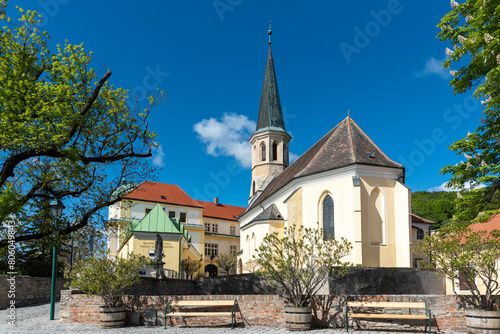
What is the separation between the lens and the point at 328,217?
2553 centimetres

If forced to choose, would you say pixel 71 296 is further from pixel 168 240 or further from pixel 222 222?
pixel 222 222

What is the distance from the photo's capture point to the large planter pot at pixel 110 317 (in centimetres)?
1179

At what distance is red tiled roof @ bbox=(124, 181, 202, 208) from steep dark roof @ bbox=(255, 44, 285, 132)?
1479 centimetres

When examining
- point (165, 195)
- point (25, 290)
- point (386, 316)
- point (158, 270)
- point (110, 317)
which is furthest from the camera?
point (165, 195)

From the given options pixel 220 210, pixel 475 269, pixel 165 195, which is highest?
pixel 165 195

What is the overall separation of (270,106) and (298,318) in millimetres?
38866

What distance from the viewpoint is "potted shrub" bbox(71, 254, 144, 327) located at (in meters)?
11.9

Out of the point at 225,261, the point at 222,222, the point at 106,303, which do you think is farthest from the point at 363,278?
the point at 222,222

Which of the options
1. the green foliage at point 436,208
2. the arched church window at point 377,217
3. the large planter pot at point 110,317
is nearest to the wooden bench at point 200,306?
the large planter pot at point 110,317

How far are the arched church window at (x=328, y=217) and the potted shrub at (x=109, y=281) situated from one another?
1488cm

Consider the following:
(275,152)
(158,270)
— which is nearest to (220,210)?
(275,152)

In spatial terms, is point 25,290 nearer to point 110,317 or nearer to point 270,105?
point 110,317

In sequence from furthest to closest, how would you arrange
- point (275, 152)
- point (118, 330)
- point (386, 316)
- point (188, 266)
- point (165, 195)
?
point (165, 195) < point (275, 152) < point (188, 266) < point (118, 330) < point (386, 316)

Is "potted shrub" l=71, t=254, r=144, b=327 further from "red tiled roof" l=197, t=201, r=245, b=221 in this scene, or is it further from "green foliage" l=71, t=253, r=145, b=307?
"red tiled roof" l=197, t=201, r=245, b=221
